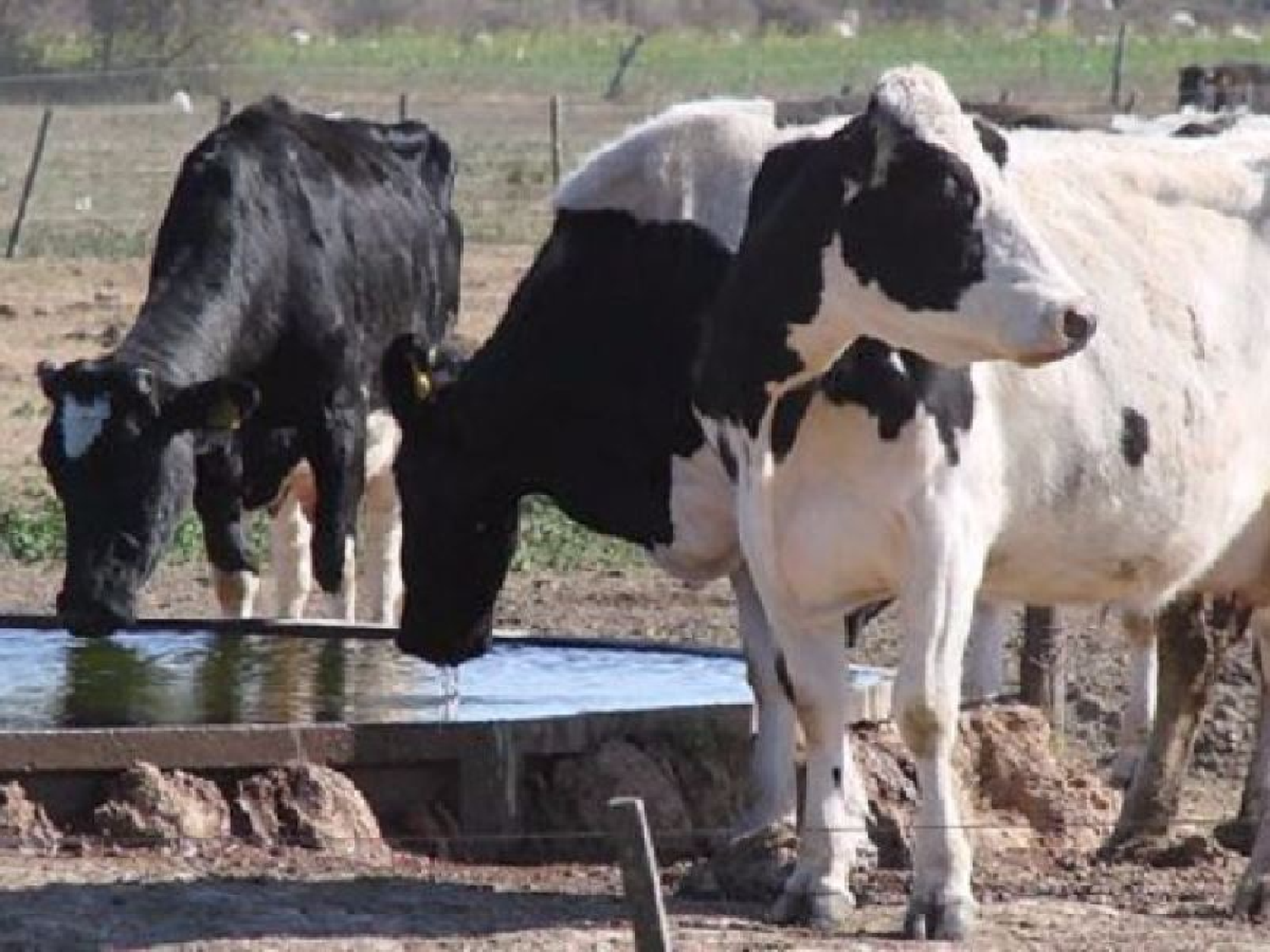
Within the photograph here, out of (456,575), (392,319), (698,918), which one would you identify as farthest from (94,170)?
(698,918)

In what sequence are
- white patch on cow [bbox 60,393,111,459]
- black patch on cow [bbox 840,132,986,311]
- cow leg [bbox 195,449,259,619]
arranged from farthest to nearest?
cow leg [bbox 195,449,259,619] → white patch on cow [bbox 60,393,111,459] → black patch on cow [bbox 840,132,986,311]

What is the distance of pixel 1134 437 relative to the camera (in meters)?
10.4

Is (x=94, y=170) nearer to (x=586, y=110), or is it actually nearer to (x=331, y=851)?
(x=586, y=110)

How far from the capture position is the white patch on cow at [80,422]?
45.2 ft

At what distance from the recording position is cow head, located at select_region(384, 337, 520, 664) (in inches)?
491

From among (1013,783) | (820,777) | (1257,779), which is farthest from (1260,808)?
(820,777)

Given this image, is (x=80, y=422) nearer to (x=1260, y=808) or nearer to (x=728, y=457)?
(x=728, y=457)

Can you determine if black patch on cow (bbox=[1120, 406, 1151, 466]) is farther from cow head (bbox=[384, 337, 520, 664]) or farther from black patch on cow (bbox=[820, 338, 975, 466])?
cow head (bbox=[384, 337, 520, 664])

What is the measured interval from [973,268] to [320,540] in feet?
21.7

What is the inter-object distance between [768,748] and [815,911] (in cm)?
123

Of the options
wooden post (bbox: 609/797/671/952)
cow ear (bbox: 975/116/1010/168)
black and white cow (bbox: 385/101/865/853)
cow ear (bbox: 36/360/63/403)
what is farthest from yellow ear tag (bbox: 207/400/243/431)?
wooden post (bbox: 609/797/671/952)

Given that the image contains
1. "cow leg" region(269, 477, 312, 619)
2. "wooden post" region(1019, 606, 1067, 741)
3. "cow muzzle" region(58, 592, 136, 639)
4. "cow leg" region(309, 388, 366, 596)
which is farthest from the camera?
"cow leg" region(269, 477, 312, 619)

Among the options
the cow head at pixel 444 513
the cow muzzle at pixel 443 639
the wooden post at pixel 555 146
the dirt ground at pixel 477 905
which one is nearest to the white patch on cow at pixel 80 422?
the cow head at pixel 444 513

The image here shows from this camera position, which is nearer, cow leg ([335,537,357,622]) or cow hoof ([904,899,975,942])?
cow hoof ([904,899,975,942])
